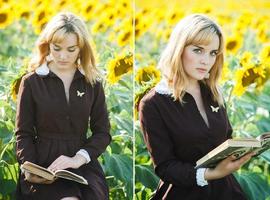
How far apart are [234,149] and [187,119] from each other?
15.3 inches

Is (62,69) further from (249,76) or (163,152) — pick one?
(249,76)

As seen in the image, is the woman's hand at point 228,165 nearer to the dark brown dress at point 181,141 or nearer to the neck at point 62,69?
the dark brown dress at point 181,141

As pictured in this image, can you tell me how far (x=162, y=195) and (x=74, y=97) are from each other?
0.66 m

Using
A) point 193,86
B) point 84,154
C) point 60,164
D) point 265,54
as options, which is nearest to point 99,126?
point 84,154

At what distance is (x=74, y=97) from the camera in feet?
10.5

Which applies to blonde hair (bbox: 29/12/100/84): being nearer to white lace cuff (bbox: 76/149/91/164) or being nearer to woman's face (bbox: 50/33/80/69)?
woman's face (bbox: 50/33/80/69)

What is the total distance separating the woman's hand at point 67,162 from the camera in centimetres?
309

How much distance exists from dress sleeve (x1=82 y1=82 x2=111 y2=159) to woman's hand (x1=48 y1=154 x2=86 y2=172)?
95 mm

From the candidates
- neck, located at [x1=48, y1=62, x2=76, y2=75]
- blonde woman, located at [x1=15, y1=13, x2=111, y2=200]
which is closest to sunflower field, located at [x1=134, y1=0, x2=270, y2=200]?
blonde woman, located at [x1=15, y1=13, x2=111, y2=200]

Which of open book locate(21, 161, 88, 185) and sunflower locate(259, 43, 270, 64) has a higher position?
sunflower locate(259, 43, 270, 64)

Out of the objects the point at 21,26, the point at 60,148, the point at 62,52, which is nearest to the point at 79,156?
the point at 60,148

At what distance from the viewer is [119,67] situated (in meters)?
3.50

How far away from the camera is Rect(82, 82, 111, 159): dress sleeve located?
3.24 m

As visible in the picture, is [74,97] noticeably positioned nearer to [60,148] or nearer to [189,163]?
[60,148]
